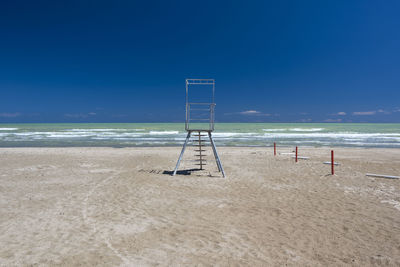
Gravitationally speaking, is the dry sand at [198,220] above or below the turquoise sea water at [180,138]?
below

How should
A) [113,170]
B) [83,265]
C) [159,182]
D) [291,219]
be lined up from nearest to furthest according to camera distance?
[83,265]
[291,219]
[159,182]
[113,170]

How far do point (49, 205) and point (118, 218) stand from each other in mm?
2400

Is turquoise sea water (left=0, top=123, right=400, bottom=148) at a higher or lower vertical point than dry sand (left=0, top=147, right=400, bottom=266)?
higher

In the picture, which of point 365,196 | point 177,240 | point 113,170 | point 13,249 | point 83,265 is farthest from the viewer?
point 113,170

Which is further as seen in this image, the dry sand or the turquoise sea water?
the turquoise sea water

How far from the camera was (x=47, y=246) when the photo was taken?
177 inches

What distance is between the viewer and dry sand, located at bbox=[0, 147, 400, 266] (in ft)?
13.8

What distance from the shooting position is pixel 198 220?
5.73 metres

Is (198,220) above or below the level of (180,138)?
below

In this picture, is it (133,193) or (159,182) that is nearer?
(133,193)

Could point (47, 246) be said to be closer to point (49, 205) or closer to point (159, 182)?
point (49, 205)

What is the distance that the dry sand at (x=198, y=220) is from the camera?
4.20m

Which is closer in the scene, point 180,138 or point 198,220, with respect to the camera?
point 198,220

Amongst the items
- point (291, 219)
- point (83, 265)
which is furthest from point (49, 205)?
point (291, 219)
